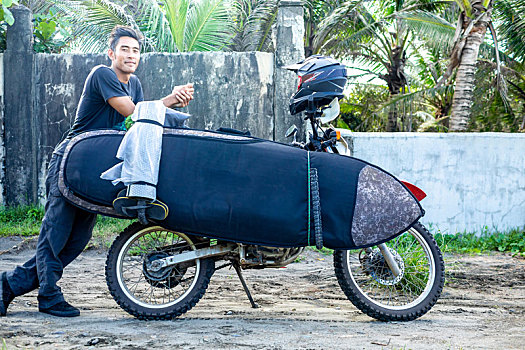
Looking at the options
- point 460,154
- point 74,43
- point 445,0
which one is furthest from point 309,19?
point 460,154

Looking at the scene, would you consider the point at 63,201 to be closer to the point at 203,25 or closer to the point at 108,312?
the point at 108,312

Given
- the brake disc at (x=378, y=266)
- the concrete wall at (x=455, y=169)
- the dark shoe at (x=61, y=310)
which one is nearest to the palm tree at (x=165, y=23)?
the concrete wall at (x=455, y=169)

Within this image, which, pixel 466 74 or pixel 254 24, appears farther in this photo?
pixel 254 24

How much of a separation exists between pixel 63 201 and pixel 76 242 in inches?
13.3

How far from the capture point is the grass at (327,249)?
22.1 feet

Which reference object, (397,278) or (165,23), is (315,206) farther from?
(165,23)

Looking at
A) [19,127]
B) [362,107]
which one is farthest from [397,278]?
[362,107]

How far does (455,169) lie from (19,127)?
18.5 ft

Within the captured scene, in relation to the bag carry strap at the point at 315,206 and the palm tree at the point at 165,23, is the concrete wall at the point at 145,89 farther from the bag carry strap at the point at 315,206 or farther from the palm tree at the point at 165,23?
the bag carry strap at the point at 315,206

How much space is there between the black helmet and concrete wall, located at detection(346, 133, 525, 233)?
3.48m

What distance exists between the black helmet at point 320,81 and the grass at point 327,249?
307cm

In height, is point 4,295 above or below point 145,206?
below

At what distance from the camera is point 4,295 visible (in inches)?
149

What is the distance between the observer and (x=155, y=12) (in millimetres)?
10875
